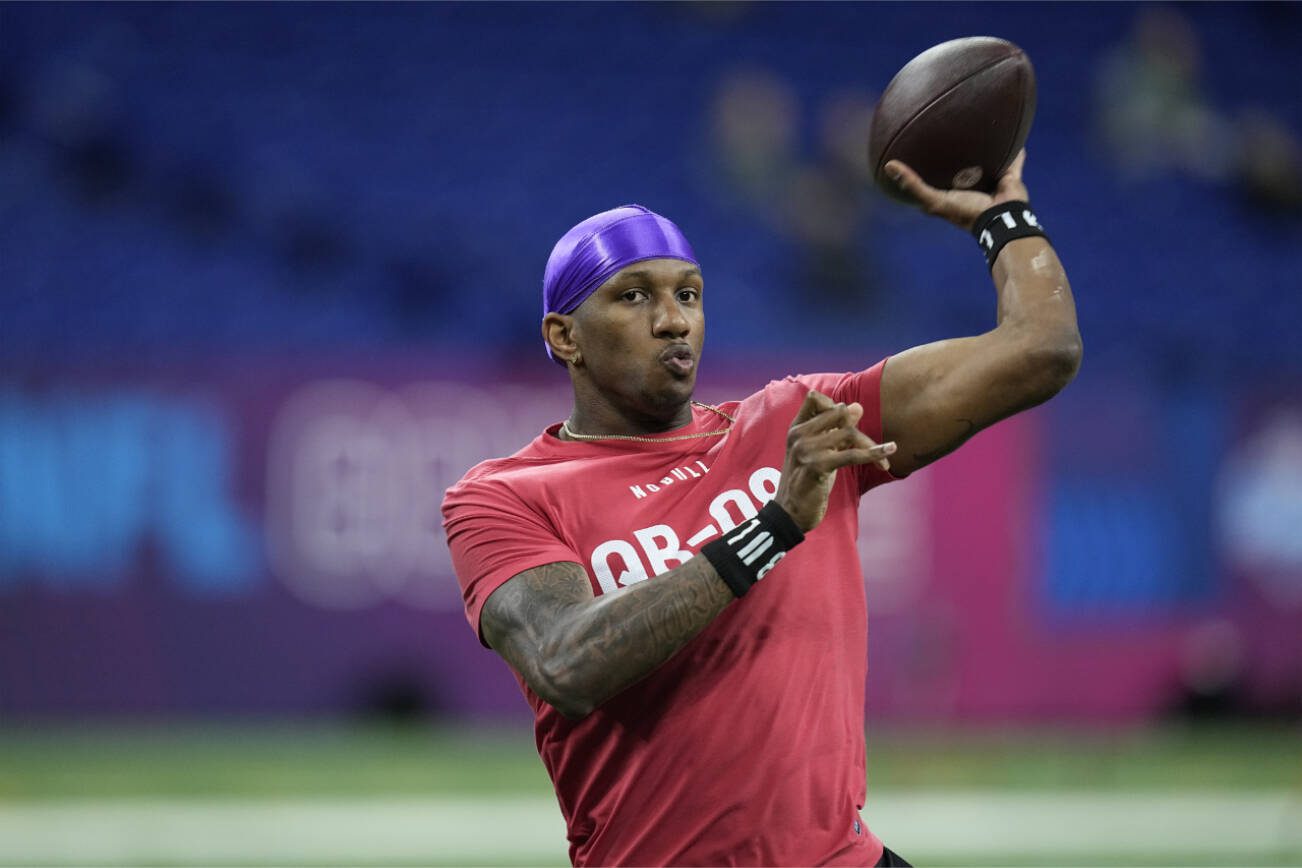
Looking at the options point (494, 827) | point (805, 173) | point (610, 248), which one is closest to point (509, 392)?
point (805, 173)

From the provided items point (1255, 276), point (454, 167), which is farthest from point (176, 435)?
point (1255, 276)

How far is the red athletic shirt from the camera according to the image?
307 centimetres

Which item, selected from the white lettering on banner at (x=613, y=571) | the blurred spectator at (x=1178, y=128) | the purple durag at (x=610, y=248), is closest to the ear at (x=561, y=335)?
the purple durag at (x=610, y=248)

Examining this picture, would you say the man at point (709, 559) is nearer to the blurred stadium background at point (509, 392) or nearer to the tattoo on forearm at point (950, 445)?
the tattoo on forearm at point (950, 445)

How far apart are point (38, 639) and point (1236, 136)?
10.9 meters

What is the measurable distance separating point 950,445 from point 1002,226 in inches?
17.5

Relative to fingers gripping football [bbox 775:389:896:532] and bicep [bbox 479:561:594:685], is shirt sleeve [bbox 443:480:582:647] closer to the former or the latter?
bicep [bbox 479:561:594:685]

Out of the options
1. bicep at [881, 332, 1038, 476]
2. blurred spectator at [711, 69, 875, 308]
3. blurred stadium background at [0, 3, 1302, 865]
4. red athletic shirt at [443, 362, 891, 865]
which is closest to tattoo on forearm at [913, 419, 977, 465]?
bicep at [881, 332, 1038, 476]

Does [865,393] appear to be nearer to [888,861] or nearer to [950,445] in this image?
[950,445]

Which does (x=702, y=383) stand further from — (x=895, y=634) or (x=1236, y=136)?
(x=1236, y=136)

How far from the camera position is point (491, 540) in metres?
3.22

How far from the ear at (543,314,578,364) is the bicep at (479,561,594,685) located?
2.06ft

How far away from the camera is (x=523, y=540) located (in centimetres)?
319

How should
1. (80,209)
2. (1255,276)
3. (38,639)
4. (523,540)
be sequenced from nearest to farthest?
(523,540) < (38,639) < (80,209) < (1255,276)
